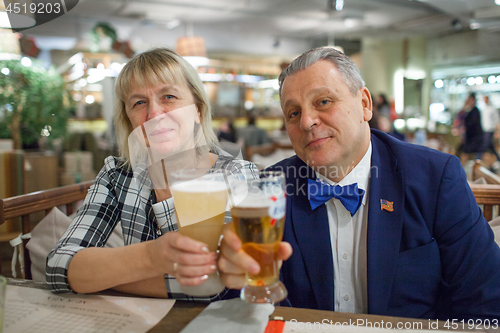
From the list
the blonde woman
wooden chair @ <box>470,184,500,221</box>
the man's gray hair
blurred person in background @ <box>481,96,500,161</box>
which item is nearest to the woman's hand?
the blonde woman

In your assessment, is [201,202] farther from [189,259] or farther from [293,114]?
[293,114]

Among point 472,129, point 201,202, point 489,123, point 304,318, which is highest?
point 489,123

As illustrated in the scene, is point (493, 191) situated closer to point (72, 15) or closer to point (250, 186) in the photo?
point (250, 186)

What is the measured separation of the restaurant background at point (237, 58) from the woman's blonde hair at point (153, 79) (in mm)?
1612

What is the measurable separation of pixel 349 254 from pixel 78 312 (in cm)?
88

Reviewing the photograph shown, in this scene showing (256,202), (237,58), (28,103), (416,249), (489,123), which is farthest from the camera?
(237,58)

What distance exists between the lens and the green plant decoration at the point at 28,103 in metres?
3.19

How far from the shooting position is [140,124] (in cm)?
137

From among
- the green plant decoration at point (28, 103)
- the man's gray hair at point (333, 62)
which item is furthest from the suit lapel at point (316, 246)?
the green plant decoration at point (28, 103)

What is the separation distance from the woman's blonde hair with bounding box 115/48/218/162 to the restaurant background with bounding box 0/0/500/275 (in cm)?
161

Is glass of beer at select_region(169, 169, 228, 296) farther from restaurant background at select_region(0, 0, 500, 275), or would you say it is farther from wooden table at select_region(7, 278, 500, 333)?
restaurant background at select_region(0, 0, 500, 275)

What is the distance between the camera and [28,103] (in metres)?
3.51

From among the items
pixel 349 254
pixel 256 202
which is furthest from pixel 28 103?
pixel 256 202

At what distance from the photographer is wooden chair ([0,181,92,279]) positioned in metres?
1.41
